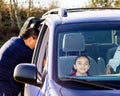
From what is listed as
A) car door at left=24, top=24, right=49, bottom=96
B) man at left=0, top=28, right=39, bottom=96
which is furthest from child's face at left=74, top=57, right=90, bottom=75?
man at left=0, top=28, right=39, bottom=96

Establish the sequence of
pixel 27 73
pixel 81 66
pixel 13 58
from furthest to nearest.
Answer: pixel 13 58 < pixel 81 66 < pixel 27 73

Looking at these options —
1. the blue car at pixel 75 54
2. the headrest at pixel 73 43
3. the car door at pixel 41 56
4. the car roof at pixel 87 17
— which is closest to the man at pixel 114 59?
the blue car at pixel 75 54

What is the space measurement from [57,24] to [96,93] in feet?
3.57

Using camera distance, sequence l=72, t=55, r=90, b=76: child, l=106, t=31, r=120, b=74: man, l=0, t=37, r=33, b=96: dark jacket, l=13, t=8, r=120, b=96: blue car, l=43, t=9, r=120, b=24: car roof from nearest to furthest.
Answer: l=13, t=8, r=120, b=96: blue car
l=72, t=55, r=90, b=76: child
l=106, t=31, r=120, b=74: man
l=43, t=9, r=120, b=24: car roof
l=0, t=37, r=33, b=96: dark jacket

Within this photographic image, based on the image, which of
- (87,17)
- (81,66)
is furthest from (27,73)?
(87,17)

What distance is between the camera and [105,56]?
→ 5066 millimetres

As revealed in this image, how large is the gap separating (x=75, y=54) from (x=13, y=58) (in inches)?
57.1

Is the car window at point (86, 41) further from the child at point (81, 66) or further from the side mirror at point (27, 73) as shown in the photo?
the side mirror at point (27, 73)

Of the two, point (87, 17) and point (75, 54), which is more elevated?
point (87, 17)

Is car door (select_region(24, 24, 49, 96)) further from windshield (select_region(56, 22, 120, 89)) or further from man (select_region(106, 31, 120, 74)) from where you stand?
man (select_region(106, 31, 120, 74))

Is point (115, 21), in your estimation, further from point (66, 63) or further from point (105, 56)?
point (66, 63)

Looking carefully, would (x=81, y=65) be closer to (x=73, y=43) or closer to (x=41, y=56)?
(x=73, y=43)

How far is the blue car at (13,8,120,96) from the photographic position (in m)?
4.54

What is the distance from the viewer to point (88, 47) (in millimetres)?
5039
